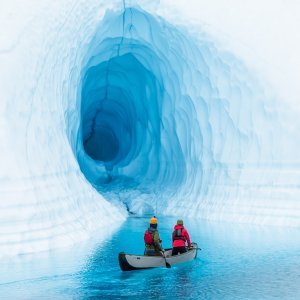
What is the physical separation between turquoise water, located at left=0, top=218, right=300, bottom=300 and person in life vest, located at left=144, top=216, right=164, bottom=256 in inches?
12.2

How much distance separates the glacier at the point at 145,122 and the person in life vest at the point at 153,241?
221 centimetres

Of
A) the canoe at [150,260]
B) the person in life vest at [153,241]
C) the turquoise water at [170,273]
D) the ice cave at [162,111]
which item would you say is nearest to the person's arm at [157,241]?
the person in life vest at [153,241]

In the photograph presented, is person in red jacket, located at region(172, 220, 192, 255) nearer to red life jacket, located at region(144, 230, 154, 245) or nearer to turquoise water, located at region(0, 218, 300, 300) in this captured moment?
turquoise water, located at region(0, 218, 300, 300)

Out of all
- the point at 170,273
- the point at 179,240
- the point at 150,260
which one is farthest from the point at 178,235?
the point at 170,273

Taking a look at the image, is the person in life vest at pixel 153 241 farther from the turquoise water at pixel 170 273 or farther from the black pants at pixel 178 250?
the black pants at pixel 178 250

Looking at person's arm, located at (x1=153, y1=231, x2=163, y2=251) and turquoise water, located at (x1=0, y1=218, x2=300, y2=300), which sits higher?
person's arm, located at (x1=153, y1=231, x2=163, y2=251)

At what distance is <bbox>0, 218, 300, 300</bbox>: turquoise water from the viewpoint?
8680mm

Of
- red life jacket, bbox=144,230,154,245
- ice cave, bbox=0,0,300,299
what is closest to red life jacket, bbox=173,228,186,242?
red life jacket, bbox=144,230,154,245

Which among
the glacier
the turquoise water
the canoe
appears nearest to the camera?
the turquoise water

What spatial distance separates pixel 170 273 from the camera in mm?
10180

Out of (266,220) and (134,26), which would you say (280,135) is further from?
(134,26)

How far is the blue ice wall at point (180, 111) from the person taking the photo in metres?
15.9

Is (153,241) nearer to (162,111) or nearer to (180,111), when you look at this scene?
(180,111)

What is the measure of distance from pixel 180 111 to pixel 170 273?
28.2ft
